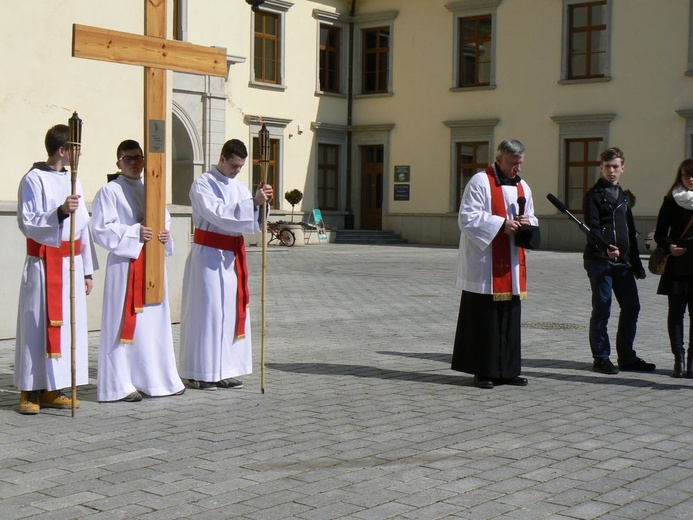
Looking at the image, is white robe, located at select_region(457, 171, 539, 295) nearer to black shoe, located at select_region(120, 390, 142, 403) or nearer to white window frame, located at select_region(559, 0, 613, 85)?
black shoe, located at select_region(120, 390, 142, 403)

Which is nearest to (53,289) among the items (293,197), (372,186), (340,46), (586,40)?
(293,197)

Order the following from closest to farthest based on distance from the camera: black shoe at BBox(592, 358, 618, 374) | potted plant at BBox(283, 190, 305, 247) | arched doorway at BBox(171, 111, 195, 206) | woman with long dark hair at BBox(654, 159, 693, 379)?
woman with long dark hair at BBox(654, 159, 693, 379) < black shoe at BBox(592, 358, 618, 374) < arched doorway at BBox(171, 111, 195, 206) < potted plant at BBox(283, 190, 305, 247)

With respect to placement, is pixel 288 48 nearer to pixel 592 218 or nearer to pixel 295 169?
pixel 295 169

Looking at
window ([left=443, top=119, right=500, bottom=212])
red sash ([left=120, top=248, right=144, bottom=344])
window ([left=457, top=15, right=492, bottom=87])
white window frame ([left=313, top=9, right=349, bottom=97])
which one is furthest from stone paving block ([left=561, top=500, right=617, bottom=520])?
white window frame ([left=313, top=9, right=349, bottom=97])

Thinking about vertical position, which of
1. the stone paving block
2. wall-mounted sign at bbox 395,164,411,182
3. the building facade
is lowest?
the stone paving block

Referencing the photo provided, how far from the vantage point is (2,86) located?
10594 millimetres

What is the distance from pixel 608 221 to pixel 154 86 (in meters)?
3.79

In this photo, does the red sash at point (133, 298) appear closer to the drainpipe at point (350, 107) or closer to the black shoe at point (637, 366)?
the black shoe at point (637, 366)

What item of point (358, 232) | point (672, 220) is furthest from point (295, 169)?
point (672, 220)

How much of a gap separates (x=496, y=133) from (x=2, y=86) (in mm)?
23664

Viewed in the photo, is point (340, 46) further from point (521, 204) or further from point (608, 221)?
point (521, 204)

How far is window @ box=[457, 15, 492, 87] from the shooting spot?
33.3 m

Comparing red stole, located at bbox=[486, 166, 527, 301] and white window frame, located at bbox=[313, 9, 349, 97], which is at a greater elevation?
white window frame, located at bbox=[313, 9, 349, 97]

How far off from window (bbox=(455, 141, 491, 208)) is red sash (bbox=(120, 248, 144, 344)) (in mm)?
26364
